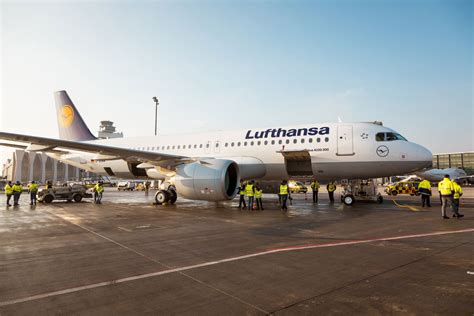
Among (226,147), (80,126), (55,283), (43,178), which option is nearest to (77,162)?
(80,126)

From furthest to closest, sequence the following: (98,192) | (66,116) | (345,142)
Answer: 1. (66,116)
2. (98,192)
3. (345,142)

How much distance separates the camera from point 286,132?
1573 centimetres

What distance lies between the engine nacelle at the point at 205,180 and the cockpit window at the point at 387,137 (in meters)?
6.96

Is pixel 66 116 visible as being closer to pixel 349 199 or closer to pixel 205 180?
pixel 205 180

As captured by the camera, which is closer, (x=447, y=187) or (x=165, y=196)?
(x=447, y=187)

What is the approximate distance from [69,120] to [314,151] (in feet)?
61.2

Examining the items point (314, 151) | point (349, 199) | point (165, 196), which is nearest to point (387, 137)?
point (314, 151)

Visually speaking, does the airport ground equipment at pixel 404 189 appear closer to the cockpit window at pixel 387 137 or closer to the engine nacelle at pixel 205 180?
the cockpit window at pixel 387 137

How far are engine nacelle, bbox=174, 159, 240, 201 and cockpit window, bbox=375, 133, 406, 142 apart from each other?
6957 mm

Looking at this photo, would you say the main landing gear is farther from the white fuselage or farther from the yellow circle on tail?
the yellow circle on tail

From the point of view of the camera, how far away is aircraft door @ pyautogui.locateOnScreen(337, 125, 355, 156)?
14125mm

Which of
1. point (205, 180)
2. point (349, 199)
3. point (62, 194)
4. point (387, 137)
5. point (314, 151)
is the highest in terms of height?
point (387, 137)

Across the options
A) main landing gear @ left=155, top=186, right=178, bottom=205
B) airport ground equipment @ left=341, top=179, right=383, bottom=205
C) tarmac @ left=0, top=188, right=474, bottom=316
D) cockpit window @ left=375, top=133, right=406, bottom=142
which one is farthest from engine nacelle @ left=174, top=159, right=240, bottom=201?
cockpit window @ left=375, top=133, right=406, bottom=142

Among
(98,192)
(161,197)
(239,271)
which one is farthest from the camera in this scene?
(98,192)
